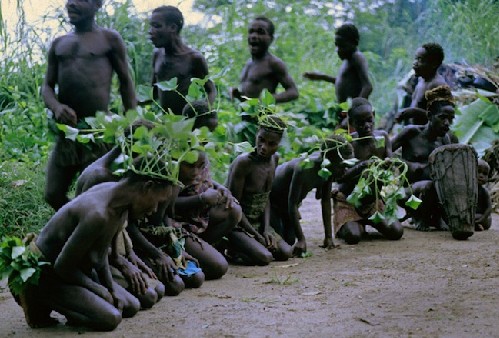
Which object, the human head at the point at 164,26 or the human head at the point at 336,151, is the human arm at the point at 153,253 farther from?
the human head at the point at 164,26

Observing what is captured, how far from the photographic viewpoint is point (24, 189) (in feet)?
21.1

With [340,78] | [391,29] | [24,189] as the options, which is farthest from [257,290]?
[391,29]

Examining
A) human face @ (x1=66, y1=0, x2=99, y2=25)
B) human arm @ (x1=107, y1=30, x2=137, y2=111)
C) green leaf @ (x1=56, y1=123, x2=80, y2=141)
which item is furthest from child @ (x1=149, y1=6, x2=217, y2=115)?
green leaf @ (x1=56, y1=123, x2=80, y2=141)

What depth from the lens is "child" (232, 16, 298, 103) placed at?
24.0 feet

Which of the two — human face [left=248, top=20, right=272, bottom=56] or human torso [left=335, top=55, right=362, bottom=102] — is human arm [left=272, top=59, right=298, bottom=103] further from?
human torso [left=335, top=55, right=362, bottom=102]

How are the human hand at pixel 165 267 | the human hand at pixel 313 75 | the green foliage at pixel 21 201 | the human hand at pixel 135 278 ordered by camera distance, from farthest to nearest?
the human hand at pixel 313 75 → the green foliage at pixel 21 201 → the human hand at pixel 165 267 → the human hand at pixel 135 278

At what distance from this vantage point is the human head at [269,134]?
17.4 feet

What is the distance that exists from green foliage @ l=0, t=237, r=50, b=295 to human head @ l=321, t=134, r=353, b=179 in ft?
7.85

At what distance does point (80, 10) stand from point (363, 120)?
222 cm

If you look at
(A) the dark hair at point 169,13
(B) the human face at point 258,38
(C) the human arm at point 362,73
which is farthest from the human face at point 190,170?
(C) the human arm at point 362,73

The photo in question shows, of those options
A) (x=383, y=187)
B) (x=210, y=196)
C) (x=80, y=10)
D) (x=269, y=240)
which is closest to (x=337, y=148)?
(x=383, y=187)

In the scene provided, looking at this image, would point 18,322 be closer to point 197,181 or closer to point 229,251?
point 197,181

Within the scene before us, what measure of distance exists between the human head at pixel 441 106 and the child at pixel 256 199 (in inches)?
67.6

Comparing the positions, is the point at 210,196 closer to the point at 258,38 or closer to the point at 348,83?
the point at 258,38
